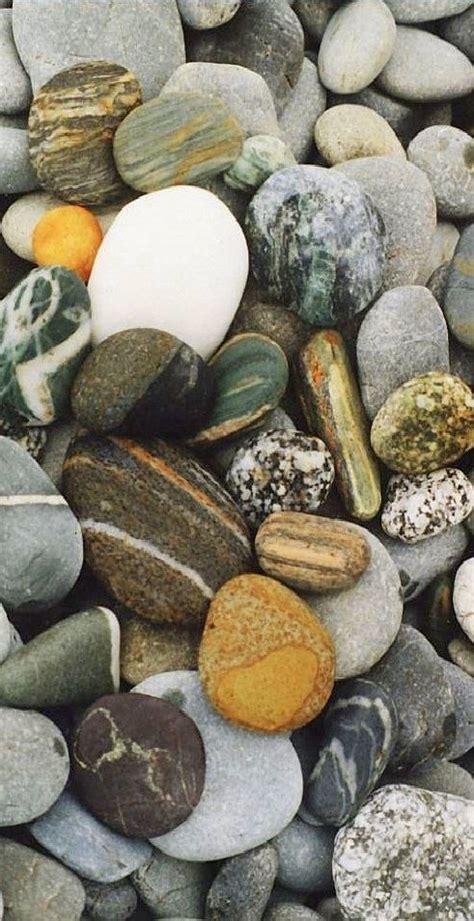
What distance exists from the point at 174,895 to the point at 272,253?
1.02m

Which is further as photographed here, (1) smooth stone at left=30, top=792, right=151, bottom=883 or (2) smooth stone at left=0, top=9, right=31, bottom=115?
(2) smooth stone at left=0, top=9, right=31, bottom=115

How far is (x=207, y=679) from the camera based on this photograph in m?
1.50

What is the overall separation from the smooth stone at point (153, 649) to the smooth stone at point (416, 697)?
0.30m

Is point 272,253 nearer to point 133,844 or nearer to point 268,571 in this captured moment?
point 268,571

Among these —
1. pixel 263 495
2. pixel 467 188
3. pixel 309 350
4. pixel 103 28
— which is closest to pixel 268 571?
pixel 263 495

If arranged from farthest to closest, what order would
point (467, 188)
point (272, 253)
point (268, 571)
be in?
point (467, 188) → point (272, 253) → point (268, 571)

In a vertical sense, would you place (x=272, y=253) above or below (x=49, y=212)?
below

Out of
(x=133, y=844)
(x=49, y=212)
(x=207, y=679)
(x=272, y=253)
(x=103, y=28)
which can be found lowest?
(x=133, y=844)

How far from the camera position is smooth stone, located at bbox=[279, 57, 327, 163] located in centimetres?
196

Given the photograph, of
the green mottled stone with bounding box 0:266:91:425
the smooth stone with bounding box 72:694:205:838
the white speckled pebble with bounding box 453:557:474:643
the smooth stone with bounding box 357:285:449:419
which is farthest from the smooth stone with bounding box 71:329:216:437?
the white speckled pebble with bounding box 453:557:474:643

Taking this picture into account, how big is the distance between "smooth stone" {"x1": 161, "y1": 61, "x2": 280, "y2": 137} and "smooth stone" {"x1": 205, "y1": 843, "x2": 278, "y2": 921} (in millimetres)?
1207

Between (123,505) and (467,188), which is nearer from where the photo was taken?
(123,505)

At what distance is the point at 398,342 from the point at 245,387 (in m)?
0.28

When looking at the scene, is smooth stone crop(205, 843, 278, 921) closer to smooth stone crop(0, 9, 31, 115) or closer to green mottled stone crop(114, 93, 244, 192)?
green mottled stone crop(114, 93, 244, 192)
